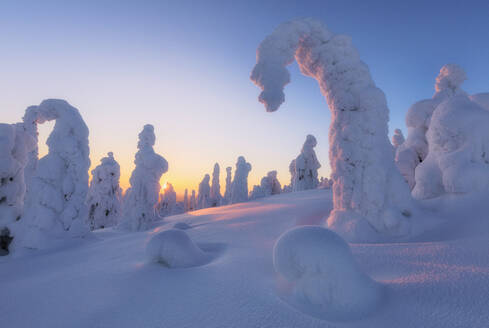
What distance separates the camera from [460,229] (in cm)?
341

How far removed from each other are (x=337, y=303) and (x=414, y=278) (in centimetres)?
76

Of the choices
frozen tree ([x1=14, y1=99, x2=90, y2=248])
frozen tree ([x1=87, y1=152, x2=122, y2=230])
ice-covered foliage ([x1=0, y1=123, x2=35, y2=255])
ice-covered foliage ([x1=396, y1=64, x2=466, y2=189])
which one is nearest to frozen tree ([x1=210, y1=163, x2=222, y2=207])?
frozen tree ([x1=87, y1=152, x2=122, y2=230])

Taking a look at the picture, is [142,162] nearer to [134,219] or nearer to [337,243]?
[134,219]

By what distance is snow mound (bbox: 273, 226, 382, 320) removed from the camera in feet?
5.79

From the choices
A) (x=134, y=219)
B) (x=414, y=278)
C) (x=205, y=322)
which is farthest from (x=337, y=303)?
(x=134, y=219)

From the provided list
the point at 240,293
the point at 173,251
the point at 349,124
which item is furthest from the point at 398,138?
the point at 240,293

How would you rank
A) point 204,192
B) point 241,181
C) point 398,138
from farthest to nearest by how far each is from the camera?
point 204,192 < point 241,181 < point 398,138

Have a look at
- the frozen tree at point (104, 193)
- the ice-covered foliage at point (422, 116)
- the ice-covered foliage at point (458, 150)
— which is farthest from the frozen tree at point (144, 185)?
the ice-covered foliage at point (458, 150)

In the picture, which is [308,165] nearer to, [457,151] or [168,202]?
[457,151]

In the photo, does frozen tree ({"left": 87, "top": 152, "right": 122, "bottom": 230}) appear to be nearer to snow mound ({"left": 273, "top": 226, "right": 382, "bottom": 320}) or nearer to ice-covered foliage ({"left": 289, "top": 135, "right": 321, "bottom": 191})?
ice-covered foliage ({"left": 289, "top": 135, "right": 321, "bottom": 191})

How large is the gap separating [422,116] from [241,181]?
20.6m

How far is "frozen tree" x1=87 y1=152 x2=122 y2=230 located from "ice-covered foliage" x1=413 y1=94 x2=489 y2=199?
17398 mm

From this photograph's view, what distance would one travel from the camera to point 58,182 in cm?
680

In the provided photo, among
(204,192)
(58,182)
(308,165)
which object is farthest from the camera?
(204,192)
